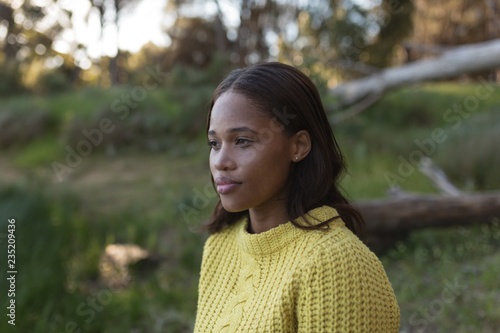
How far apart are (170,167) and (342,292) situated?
6732mm

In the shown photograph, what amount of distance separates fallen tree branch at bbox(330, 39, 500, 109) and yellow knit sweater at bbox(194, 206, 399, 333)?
4.96 meters

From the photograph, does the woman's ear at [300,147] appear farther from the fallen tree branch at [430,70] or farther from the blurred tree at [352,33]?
the blurred tree at [352,33]

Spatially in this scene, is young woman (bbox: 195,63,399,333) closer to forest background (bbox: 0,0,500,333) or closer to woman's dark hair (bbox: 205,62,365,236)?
woman's dark hair (bbox: 205,62,365,236)

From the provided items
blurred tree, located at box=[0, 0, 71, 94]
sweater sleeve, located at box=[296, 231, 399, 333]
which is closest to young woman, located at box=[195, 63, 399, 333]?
sweater sleeve, located at box=[296, 231, 399, 333]

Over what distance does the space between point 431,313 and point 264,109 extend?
2.66 meters

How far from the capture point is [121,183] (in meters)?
7.38

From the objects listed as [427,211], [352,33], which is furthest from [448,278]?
[352,33]

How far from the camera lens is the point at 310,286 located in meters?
1.40

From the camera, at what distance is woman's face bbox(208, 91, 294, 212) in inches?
59.8

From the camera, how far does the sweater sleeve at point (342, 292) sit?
137 centimetres

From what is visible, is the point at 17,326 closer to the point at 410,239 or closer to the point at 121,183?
the point at 410,239

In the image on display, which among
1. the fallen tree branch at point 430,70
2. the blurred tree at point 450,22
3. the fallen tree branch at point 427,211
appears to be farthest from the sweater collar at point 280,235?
the blurred tree at point 450,22

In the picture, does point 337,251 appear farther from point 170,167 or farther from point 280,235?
point 170,167

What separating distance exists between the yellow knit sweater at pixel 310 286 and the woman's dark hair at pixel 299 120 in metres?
0.05
